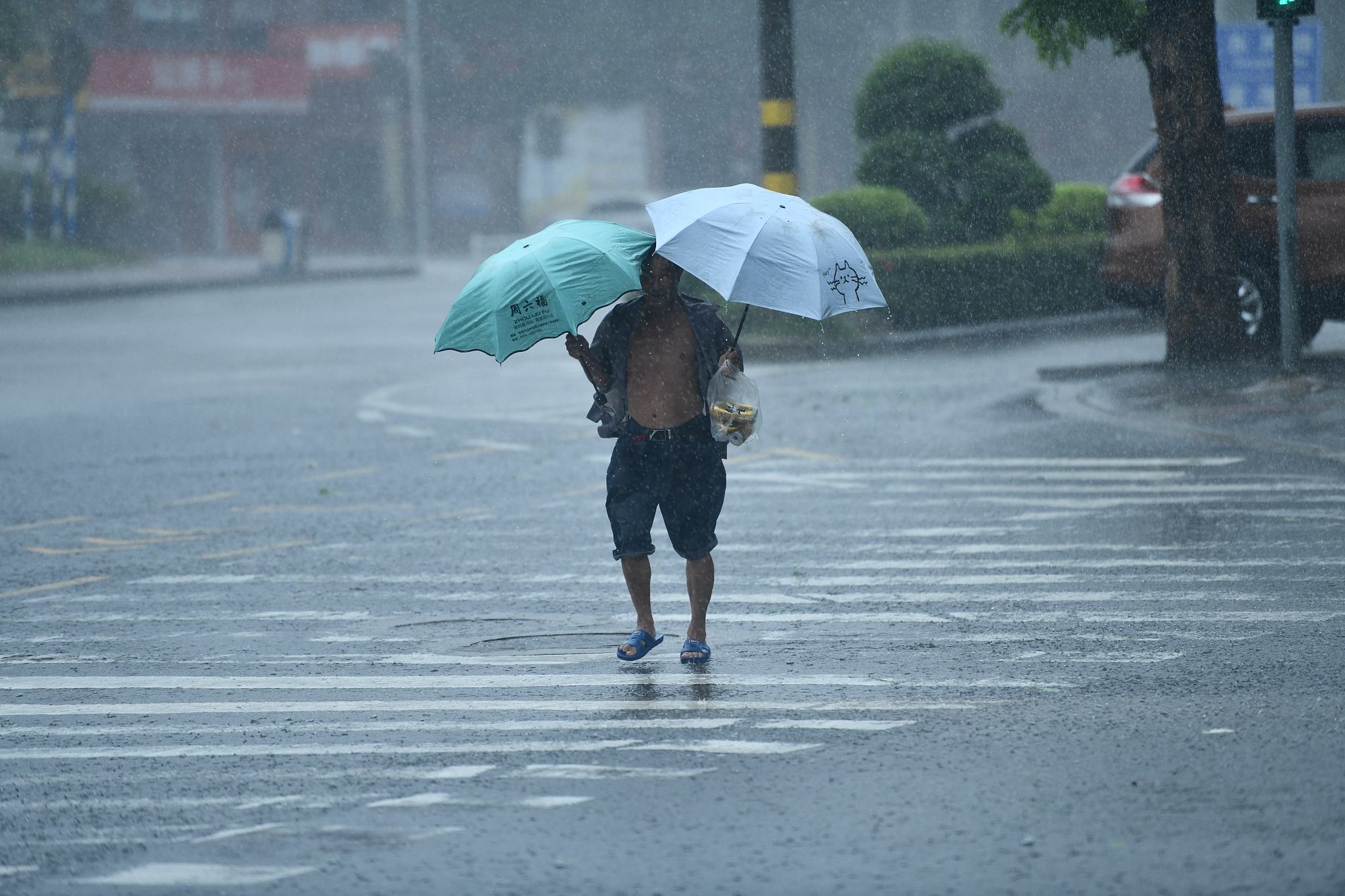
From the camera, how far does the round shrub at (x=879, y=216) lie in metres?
21.0

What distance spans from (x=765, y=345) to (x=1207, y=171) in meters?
5.60

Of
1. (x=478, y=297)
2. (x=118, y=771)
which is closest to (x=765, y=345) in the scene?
(x=478, y=297)

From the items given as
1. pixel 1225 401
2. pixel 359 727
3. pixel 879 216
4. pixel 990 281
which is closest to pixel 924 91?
pixel 879 216

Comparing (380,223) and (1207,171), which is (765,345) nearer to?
(1207,171)

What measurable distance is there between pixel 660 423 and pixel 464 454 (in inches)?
254

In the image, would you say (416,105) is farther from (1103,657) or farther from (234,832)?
(234,832)

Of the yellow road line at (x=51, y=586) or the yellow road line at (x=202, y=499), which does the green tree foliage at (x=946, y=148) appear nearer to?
the yellow road line at (x=202, y=499)

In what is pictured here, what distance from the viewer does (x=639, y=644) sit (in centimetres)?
705

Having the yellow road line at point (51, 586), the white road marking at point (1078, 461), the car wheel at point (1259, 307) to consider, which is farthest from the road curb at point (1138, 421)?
the yellow road line at point (51, 586)

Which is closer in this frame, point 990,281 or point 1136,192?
point 1136,192

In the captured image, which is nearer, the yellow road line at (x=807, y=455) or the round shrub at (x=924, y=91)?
the yellow road line at (x=807, y=455)

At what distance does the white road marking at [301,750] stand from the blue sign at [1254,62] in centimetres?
2004

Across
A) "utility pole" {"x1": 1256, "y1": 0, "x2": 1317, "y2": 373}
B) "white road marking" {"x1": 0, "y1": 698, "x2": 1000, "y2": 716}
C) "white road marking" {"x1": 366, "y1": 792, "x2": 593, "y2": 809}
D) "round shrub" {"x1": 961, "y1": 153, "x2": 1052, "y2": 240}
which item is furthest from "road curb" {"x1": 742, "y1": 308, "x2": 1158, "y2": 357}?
"white road marking" {"x1": 366, "y1": 792, "x2": 593, "y2": 809}

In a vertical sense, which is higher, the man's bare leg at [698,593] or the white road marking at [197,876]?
the man's bare leg at [698,593]
